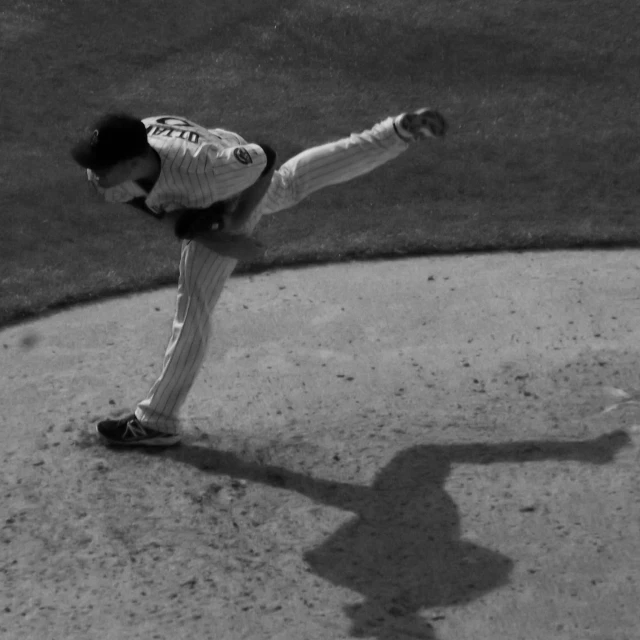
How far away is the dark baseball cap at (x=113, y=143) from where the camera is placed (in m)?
3.83

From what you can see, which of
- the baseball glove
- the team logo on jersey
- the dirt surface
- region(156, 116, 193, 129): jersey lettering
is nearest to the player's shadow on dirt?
the dirt surface

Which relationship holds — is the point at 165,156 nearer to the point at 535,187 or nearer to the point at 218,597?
the point at 218,597

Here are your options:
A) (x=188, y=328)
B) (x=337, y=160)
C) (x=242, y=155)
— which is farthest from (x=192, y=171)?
(x=337, y=160)

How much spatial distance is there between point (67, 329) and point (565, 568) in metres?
2.91

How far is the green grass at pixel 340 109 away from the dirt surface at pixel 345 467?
695 mm

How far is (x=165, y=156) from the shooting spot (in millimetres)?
4023

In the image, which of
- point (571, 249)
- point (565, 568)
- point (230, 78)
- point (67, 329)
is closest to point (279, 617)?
point (565, 568)

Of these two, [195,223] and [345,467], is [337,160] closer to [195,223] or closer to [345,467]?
[195,223]

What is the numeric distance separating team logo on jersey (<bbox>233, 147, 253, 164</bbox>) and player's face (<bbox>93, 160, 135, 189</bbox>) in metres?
0.38

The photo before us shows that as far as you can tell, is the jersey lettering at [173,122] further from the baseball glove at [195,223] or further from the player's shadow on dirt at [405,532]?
the player's shadow on dirt at [405,532]

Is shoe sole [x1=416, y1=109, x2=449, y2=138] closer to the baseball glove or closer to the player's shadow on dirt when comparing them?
the baseball glove

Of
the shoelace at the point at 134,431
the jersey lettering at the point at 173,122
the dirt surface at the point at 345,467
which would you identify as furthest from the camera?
the shoelace at the point at 134,431

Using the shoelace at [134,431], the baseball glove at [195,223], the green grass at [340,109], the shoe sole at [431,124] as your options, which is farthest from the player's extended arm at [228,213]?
the green grass at [340,109]

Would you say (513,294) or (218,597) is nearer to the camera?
(218,597)
